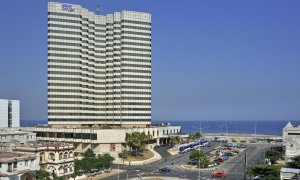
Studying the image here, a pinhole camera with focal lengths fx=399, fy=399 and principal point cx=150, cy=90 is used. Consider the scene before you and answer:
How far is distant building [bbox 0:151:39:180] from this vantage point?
76994 millimetres

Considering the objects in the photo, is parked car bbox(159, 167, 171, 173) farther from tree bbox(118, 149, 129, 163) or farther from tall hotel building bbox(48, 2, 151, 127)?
tall hotel building bbox(48, 2, 151, 127)

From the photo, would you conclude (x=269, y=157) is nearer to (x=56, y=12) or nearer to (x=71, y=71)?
(x=71, y=71)

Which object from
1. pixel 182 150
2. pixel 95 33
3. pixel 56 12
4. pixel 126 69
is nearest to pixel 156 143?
pixel 182 150

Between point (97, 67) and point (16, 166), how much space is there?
118284 mm

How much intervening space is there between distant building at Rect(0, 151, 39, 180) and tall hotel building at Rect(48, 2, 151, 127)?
98.0m

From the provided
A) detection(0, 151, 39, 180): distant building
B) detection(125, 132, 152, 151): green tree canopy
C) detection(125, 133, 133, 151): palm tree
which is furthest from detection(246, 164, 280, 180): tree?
detection(125, 133, 133, 151): palm tree

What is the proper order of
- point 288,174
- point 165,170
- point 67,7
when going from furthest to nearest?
point 67,7 → point 165,170 → point 288,174

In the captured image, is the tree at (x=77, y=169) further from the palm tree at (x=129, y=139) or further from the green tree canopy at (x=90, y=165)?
the palm tree at (x=129, y=139)

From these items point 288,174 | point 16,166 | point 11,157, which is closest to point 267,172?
point 288,174

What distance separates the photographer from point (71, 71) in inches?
7175

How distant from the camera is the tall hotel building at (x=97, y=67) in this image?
A: 593 ft

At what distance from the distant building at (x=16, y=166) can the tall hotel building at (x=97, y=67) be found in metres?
98.0

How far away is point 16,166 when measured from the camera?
79.8m

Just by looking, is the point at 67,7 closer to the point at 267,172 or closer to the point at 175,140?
the point at 175,140
